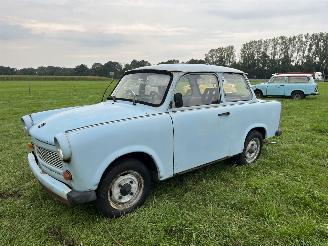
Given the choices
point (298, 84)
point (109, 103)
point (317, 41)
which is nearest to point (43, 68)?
point (317, 41)

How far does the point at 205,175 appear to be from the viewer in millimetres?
5539

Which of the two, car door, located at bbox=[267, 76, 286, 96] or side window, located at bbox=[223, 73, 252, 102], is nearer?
side window, located at bbox=[223, 73, 252, 102]

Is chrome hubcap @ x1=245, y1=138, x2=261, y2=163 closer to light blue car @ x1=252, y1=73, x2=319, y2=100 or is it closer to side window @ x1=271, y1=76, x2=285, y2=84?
light blue car @ x1=252, y1=73, x2=319, y2=100

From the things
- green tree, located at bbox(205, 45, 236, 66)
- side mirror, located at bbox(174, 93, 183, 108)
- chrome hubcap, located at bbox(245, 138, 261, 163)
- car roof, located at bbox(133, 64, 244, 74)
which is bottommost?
chrome hubcap, located at bbox(245, 138, 261, 163)

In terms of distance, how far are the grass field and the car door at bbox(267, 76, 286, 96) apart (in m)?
14.8

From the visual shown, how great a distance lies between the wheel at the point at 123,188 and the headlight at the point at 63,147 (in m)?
0.57

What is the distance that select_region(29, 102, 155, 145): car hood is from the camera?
3.92 meters

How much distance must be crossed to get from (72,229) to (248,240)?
2.01 metres

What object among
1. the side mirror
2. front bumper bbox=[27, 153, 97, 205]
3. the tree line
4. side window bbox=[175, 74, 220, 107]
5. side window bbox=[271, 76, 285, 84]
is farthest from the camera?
the tree line

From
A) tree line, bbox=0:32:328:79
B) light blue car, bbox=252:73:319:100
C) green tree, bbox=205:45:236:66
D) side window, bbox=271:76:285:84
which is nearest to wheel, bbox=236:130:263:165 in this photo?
light blue car, bbox=252:73:319:100

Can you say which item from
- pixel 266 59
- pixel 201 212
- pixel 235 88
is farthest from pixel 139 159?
pixel 266 59

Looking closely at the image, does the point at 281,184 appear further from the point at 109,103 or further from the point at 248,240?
the point at 109,103

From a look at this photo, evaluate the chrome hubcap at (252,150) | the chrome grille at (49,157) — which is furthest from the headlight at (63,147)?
the chrome hubcap at (252,150)

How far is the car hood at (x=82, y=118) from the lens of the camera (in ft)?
12.9
